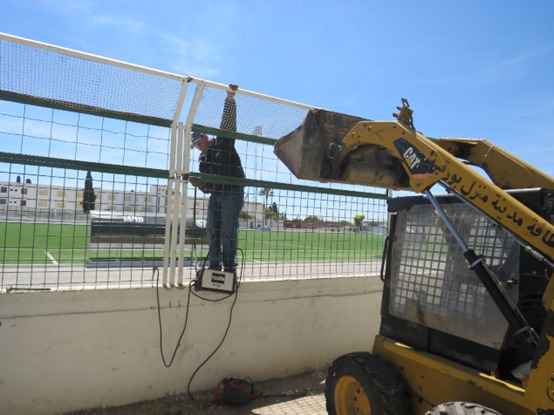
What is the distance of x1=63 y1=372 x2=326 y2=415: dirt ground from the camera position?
3820 mm

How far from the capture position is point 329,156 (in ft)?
11.7

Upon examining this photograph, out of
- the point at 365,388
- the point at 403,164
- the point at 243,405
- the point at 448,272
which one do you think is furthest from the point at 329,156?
the point at 243,405

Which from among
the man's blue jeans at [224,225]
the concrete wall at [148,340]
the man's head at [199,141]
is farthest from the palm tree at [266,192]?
the concrete wall at [148,340]

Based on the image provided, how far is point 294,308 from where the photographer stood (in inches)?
188

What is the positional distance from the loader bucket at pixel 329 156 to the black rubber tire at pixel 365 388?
142cm

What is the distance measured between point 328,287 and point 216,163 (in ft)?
6.35

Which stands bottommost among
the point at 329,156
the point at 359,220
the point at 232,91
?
the point at 359,220

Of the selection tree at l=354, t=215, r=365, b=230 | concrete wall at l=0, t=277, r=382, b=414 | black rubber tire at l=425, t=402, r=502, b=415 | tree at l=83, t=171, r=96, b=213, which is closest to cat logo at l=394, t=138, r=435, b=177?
black rubber tire at l=425, t=402, r=502, b=415

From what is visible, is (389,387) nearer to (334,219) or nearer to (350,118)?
(350,118)

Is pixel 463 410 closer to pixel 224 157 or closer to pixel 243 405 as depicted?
→ pixel 243 405

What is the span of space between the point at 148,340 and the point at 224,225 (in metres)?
1.35

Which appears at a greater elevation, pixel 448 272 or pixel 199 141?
pixel 199 141

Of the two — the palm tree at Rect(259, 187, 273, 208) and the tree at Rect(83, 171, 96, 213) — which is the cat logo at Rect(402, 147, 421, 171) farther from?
the tree at Rect(83, 171, 96, 213)

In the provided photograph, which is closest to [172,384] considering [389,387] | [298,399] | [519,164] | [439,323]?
[298,399]
